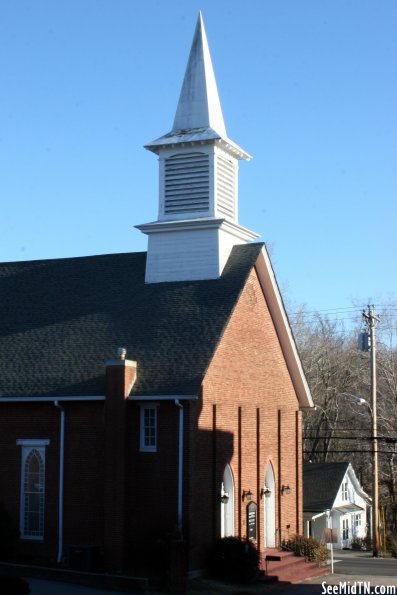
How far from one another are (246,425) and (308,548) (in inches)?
216

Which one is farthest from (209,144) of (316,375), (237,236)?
(316,375)

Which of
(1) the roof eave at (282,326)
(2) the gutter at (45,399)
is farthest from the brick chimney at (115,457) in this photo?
(1) the roof eave at (282,326)

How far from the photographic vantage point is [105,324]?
32500 mm

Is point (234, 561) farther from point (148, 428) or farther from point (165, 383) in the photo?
point (165, 383)

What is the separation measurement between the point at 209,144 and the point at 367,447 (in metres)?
36.3

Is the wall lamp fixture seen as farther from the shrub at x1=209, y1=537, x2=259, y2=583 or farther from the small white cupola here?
the small white cupola

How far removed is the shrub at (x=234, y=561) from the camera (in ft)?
92.2

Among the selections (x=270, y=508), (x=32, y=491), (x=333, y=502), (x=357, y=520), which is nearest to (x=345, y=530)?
(x=357, y=520)

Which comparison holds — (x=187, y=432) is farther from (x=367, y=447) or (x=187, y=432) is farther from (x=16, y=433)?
(x=367, y=447)

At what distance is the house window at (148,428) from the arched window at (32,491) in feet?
11.9

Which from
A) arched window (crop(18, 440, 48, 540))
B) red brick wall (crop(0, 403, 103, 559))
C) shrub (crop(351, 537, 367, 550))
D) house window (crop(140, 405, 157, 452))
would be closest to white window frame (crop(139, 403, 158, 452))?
house window (crop(140, 405, 157, 452))

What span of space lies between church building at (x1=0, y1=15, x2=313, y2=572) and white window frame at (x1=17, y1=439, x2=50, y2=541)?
0.05 metres

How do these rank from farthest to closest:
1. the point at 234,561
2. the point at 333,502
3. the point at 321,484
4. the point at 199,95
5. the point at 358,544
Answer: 1. the point at 358,544
2. the point at 321,484
3. the point at 333,502
4. the point at 199,95
5. the point at 234,561

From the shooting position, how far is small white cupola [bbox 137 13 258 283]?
33.3 m
